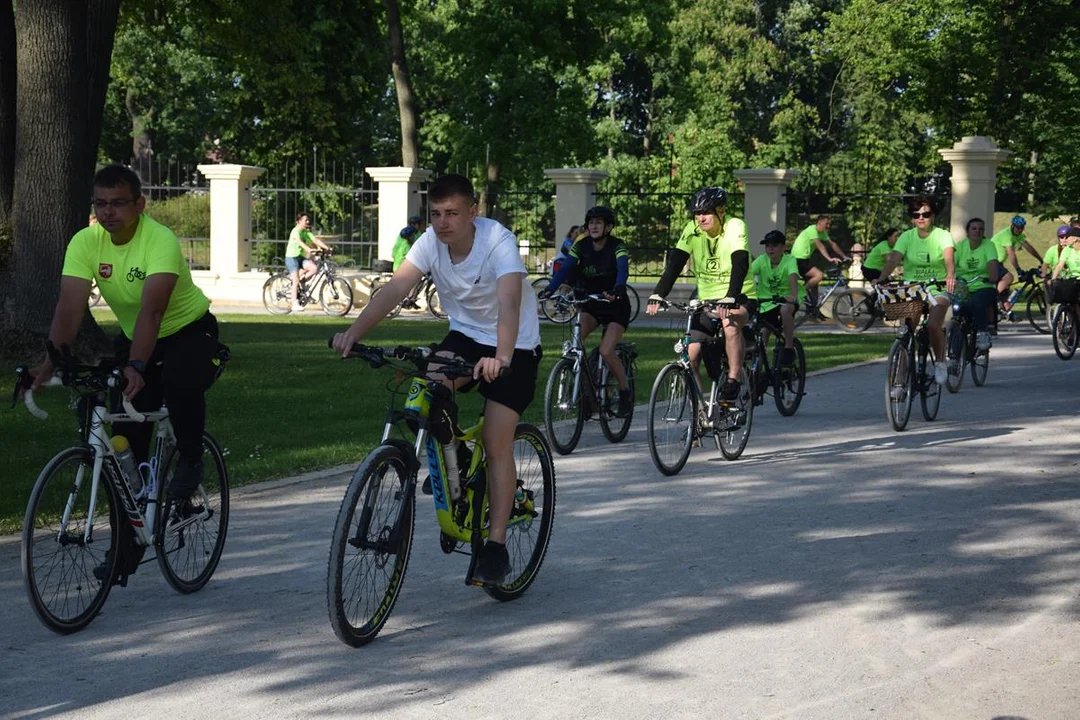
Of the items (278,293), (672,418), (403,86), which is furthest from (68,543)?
(403,86)

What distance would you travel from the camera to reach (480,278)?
20.0 feet

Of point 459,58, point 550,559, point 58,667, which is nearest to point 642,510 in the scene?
point 550,559

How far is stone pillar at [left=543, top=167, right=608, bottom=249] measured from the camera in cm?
2884

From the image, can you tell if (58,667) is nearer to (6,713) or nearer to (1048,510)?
(6,713)

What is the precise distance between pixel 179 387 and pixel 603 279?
5361 millimetres

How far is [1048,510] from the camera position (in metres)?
8.65

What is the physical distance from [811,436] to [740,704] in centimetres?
698

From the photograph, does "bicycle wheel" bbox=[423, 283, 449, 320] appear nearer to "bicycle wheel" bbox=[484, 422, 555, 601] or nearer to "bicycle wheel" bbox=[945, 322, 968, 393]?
"bicycle wheel" bbox=[945, 322, 968, 393]

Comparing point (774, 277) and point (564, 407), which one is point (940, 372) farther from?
point (564, 407)

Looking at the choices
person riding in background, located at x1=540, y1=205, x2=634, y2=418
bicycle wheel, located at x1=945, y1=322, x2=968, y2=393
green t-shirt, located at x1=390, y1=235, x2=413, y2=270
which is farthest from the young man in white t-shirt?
green t-shirt, located at x1=390, y1=235, x2=413, y2=270

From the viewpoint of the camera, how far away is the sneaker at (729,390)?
10359mm

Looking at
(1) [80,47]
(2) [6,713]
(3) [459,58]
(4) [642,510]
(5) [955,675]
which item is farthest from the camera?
(3) [459,58]

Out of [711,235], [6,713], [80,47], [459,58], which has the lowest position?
[6,713]

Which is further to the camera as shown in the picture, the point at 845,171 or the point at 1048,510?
the point at 845,171
